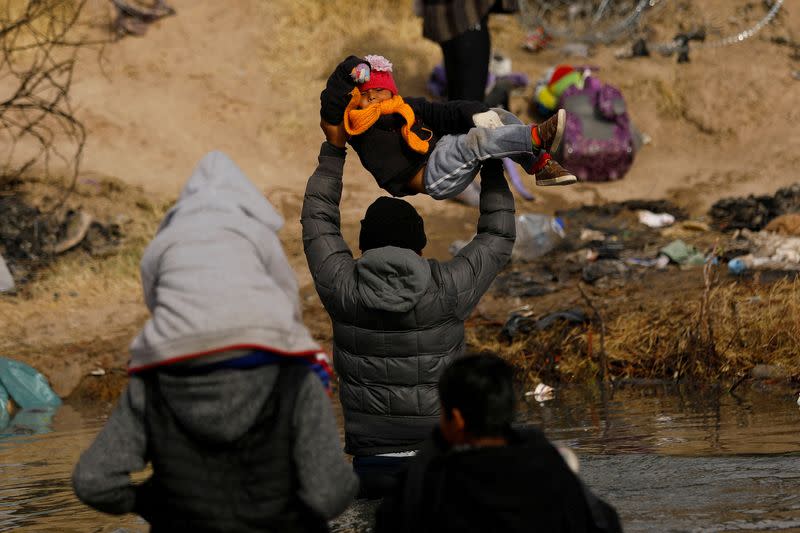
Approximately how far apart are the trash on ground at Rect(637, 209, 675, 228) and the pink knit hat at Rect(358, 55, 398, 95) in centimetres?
683

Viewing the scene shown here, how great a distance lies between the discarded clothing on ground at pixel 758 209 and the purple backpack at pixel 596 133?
5.61 feet

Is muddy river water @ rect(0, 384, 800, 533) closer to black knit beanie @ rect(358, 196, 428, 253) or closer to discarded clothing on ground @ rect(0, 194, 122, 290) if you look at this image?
black knit beanie @ rect(358, 196, 428, 253)

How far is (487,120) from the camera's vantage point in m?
5.53

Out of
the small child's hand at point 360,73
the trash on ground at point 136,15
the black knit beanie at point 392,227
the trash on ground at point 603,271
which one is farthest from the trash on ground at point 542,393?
the trash on ground at point 136,15

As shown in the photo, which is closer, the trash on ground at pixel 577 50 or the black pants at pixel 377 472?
the black pants at pixel 377 472

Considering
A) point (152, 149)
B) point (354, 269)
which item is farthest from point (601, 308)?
point (152, 149)

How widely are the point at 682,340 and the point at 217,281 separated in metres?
5.70

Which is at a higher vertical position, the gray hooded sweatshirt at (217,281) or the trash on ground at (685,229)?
the trash on ground at (685,229)

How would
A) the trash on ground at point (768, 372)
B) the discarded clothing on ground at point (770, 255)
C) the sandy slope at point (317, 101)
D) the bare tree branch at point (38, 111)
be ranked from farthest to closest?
the sandy slope at point (317, 101)
the bare tree branch at point (38, 111)
the discarded clothing on ground at point (770, 255)
the trash on ground at point (768, 372)

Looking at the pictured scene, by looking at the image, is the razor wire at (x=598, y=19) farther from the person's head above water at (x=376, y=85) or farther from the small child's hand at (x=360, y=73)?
the small child's hand at (x=360, y=73)

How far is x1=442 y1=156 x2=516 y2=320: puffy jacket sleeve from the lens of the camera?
461 centimetres

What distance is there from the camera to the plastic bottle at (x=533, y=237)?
37.6ft

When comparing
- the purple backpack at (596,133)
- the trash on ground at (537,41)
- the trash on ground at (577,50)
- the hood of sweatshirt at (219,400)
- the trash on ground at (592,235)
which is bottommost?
the hood of sweatshirt at (219,400)

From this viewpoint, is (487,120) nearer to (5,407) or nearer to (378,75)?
(378,75)
